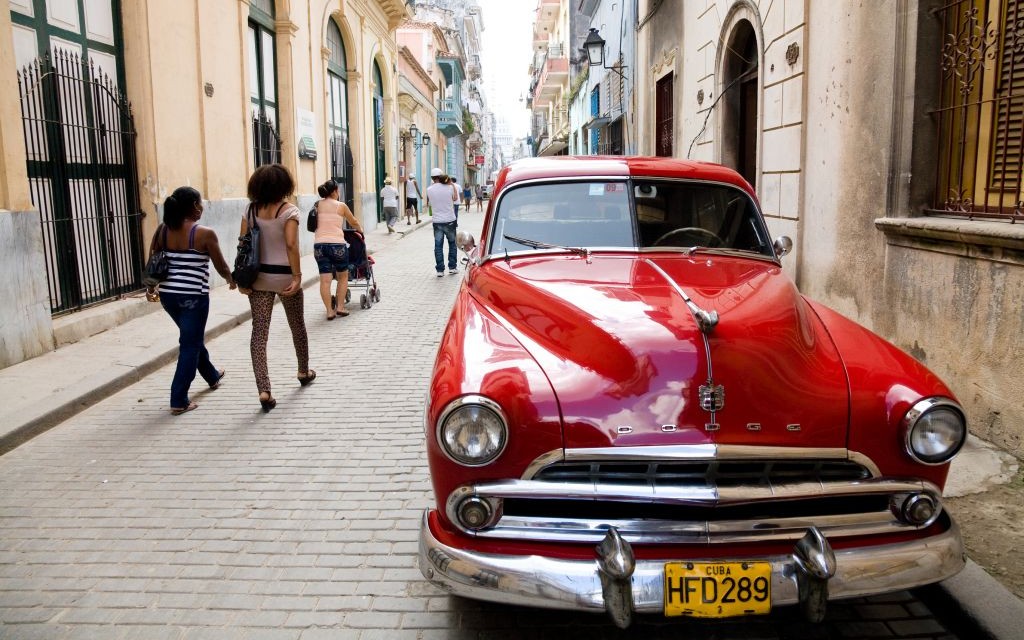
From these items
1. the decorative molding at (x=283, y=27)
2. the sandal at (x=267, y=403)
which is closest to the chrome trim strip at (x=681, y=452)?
the sandal at (x=267, y=403)

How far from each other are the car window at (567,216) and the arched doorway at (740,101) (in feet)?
23.0

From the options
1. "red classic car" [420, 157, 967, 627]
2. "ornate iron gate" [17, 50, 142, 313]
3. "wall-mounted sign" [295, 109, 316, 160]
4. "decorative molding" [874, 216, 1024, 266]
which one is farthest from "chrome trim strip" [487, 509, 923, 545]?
"wall-mounted sign" [295, 109, 316, 160]

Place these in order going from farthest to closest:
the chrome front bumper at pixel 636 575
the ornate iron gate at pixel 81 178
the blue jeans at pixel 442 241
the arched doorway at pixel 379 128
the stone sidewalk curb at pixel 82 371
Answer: the arched doorway at pixel 379 128, the blue jeans at pixel 442 241, the ornate iron gate at pixel 81 178, the stone sidewalk curb at pixel 82 371, the chrome front bumper at pixel 636 575

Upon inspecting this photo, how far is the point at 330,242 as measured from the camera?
9.55 metres

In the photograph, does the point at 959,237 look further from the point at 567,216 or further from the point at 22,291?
the point at 22,291

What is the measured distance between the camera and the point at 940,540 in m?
2.70

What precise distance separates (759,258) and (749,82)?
7.50 m

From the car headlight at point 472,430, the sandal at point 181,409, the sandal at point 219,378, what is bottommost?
the sandal at point 181,409

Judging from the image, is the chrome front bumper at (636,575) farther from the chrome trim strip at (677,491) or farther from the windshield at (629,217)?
the windshield at (629,217)

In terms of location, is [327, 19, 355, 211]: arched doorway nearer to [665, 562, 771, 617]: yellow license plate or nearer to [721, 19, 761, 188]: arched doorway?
Result: [721, 19, 761, 188]: arched doorway

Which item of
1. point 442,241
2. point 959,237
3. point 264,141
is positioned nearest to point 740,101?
point 442,241

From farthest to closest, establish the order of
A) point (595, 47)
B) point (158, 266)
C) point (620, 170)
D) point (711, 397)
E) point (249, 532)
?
point (595, 47), point (158, 266), point (620, 170), point (249, 532), point (711, 397)

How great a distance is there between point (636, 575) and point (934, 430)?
1155mm

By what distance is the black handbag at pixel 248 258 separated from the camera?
5.84 metres
